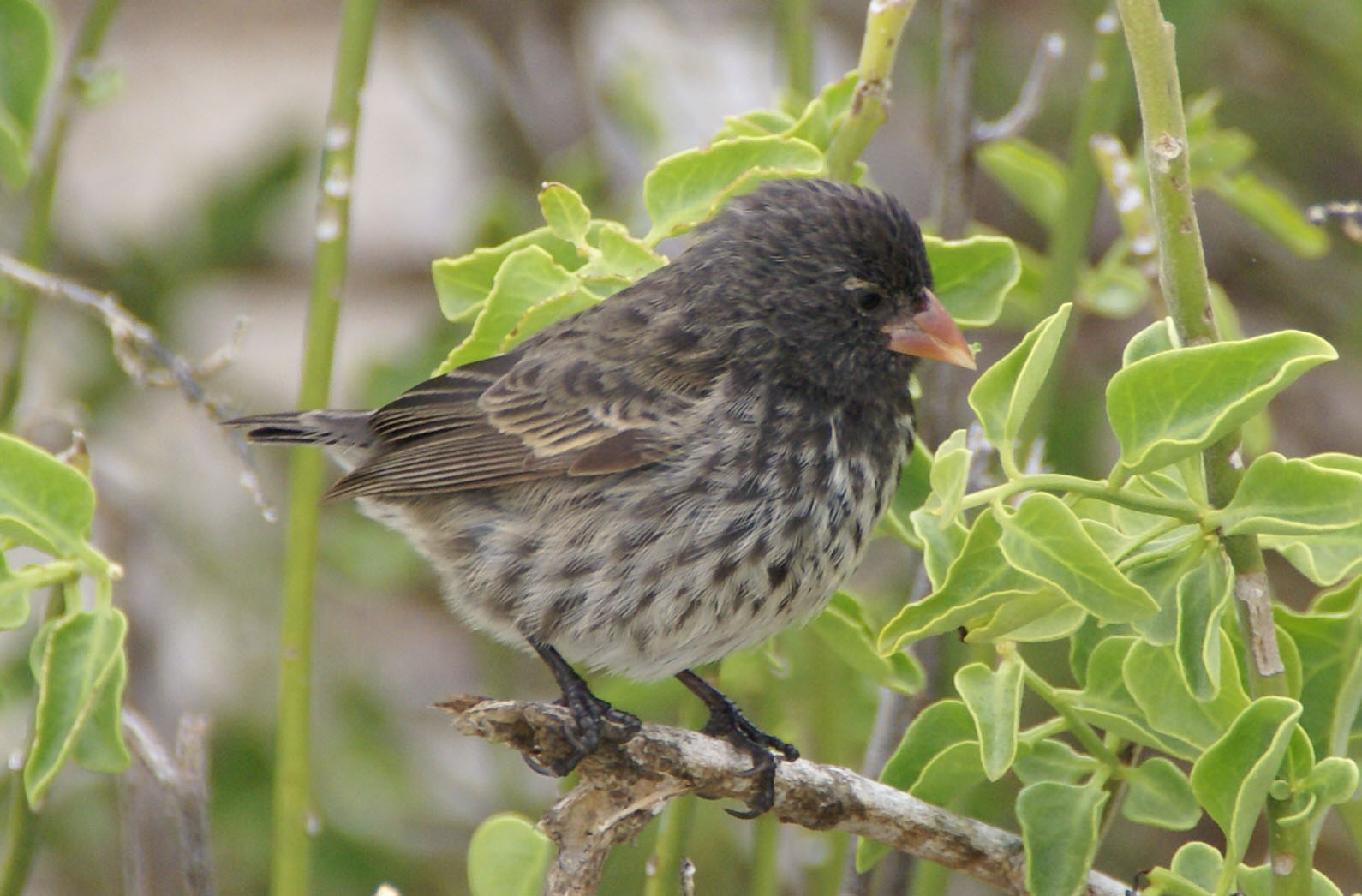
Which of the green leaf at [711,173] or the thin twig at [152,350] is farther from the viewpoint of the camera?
the thin twig at [152,350]

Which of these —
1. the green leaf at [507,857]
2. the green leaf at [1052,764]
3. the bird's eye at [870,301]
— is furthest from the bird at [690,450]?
the green leaf at [1052,764]

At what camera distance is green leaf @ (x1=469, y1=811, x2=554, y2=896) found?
2.18 meters

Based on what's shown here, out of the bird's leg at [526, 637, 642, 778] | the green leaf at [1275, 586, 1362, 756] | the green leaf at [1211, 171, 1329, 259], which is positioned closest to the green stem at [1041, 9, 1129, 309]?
the green leaf at [1211, 171, 1329, 259]

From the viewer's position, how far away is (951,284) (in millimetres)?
2654

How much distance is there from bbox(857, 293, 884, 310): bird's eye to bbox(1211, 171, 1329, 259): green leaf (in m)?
0.67

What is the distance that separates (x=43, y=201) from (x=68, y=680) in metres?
1.20

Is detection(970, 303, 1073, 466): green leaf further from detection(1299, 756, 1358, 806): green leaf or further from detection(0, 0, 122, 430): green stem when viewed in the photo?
detection(0, 0, 122, 430): green stem

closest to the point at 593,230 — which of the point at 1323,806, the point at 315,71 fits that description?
the point at 1323,806

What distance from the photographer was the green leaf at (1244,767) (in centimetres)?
165

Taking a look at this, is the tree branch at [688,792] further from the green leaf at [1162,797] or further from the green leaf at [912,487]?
the green leaf at [912,487]

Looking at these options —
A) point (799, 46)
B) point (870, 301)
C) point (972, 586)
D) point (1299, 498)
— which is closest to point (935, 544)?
point (972, 586)

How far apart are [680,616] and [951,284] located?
0.72 metres

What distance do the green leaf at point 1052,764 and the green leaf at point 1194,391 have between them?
0.55 metres

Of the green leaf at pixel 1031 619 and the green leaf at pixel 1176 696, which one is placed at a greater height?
the green leaf at pixel 1031 619
